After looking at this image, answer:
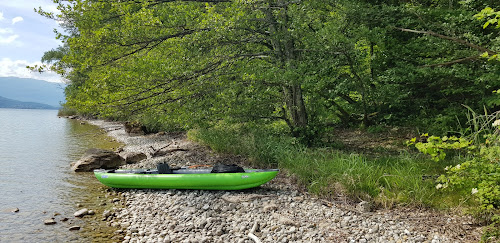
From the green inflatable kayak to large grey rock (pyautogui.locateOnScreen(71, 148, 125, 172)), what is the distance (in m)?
Answer: 2.56

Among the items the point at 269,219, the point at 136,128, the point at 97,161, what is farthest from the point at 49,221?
the point at 136,128

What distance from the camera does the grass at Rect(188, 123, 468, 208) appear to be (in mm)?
5508

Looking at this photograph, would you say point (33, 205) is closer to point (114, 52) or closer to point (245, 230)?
point (114, 52)

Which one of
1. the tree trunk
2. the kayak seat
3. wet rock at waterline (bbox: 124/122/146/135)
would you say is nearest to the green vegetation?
the tree trunk

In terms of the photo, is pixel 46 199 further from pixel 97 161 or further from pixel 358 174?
pixel 358 174

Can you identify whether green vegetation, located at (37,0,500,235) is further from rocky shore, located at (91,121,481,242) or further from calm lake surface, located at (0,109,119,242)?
calm lake surface, located at (0,109,119,242)

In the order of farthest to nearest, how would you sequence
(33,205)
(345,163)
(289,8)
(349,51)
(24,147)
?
1. (24,147)
2. (289,8)
3. (349,51)
4. (33,205)
5. (345,163)

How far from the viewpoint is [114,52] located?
30.8 ft

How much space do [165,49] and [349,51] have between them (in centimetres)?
554

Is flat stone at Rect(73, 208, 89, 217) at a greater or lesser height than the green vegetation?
lesser

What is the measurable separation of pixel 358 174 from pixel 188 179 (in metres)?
3.85

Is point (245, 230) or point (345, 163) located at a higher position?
point (345, 163)

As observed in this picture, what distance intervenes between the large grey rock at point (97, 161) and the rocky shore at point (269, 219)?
360 cm

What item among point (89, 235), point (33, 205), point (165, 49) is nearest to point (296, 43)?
point (165, 49)
